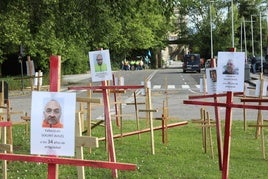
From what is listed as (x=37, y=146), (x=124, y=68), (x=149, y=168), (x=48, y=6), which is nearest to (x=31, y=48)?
(x=48, y=6)

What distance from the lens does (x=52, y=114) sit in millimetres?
4027

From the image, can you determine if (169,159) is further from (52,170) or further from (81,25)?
(52,170)

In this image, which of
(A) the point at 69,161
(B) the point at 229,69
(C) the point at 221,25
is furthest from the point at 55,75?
(C) the point at 221,25

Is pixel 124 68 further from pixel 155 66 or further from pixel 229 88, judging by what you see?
pixel 229 88

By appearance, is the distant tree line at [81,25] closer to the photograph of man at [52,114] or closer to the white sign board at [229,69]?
the white sign board at [229,69]

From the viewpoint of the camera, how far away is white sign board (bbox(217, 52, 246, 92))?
6320 mm

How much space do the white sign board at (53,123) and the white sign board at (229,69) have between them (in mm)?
2739

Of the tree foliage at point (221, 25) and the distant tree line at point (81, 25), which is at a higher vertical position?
the tree foliage at point (221, 25)

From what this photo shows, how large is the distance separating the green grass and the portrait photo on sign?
4.36ft

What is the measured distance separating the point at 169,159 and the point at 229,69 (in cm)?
268

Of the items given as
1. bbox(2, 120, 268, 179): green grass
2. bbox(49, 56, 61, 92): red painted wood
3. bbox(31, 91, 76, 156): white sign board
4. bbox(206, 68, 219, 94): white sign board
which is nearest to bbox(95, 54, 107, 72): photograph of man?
bbox(2, 120, 268, 179): green grass

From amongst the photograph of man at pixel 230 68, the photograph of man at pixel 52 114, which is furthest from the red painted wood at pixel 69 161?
the photograph of man at pixel 230 68

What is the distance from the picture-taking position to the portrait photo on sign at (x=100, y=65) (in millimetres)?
7555

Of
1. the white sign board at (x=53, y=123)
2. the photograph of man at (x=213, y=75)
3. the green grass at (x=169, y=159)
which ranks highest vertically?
the photograph of man at (x=213, y=75)
